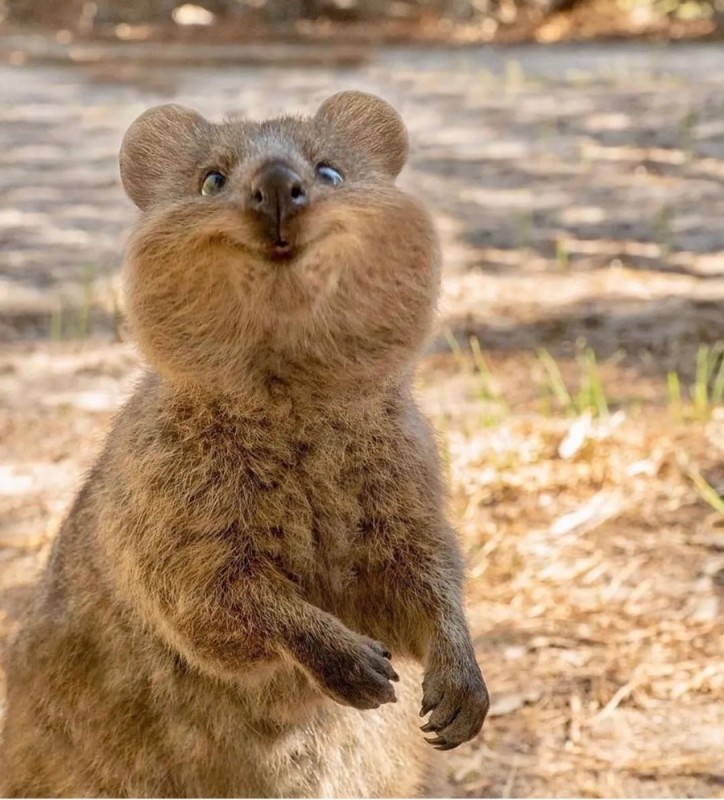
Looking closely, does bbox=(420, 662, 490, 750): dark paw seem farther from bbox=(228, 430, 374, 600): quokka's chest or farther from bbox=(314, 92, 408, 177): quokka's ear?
bbox=(314, 92, 408, 177): quokka's ear

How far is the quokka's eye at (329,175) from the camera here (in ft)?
6.93

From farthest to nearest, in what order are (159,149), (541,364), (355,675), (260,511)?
1. (541,364)
2. (159,149)
3. (260,511)
4. (355,675)

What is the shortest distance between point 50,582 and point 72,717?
302 mm

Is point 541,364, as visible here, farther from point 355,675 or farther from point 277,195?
point 277,195

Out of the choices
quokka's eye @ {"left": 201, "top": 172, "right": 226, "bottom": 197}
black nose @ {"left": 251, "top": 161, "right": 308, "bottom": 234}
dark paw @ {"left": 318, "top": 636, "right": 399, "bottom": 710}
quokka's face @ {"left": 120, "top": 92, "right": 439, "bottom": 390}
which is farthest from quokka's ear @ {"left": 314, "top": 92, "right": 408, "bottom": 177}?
dark paw @ {"left": 318, "top": 636, "right": 399, "bottom": 710}

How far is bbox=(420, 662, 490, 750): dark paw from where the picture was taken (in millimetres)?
2172

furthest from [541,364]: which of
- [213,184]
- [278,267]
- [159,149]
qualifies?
[278,267]

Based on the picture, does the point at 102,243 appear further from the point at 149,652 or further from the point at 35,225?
the point at 149,652

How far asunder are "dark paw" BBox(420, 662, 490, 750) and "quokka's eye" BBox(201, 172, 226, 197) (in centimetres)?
88

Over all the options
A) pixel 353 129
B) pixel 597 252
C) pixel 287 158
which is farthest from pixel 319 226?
pixel 597 252

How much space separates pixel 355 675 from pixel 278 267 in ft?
2.21

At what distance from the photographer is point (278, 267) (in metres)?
1.92

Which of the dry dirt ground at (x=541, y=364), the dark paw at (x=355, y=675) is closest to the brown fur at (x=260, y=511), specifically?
the dark paw at (x=355, y=675)

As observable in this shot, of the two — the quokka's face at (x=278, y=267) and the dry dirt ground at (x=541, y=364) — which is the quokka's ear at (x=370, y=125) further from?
the dry dirt ground at (x=541, y=364)
